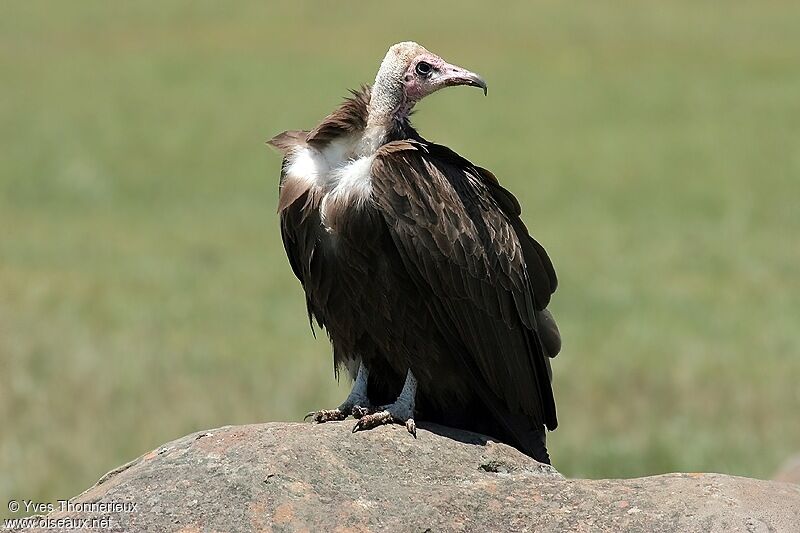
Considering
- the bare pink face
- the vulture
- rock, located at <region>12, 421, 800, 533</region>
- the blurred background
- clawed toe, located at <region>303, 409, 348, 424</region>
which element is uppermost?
the blurred background

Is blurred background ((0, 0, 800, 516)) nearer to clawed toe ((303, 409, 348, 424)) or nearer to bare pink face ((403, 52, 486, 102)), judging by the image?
clawed toe ((303, 409, 348, 424))

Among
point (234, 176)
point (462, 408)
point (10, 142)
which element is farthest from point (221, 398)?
point (10, 142)

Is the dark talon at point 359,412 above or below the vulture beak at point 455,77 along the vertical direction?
below

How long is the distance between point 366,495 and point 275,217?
17345mm

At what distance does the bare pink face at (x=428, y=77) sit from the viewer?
621cm

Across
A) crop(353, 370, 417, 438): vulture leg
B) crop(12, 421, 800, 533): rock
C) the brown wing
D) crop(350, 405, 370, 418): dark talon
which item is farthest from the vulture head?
crop(12, 421, 800, 533): rock

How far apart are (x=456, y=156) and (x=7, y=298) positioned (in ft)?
30.9

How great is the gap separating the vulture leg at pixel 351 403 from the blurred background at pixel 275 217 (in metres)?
4.64

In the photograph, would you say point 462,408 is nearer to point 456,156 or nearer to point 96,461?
point 456,156

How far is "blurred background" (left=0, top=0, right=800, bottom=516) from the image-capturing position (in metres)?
12.3

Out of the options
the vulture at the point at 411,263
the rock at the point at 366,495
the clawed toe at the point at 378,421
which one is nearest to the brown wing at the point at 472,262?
the vulture at the point at 411,263

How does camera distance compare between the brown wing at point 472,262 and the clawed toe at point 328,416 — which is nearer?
the brown wing at point 472,262

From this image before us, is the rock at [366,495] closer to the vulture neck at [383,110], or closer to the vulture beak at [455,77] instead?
the vulture neck at [383,110]

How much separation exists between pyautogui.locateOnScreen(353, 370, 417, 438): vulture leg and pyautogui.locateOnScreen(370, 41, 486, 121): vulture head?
119 centimetres
